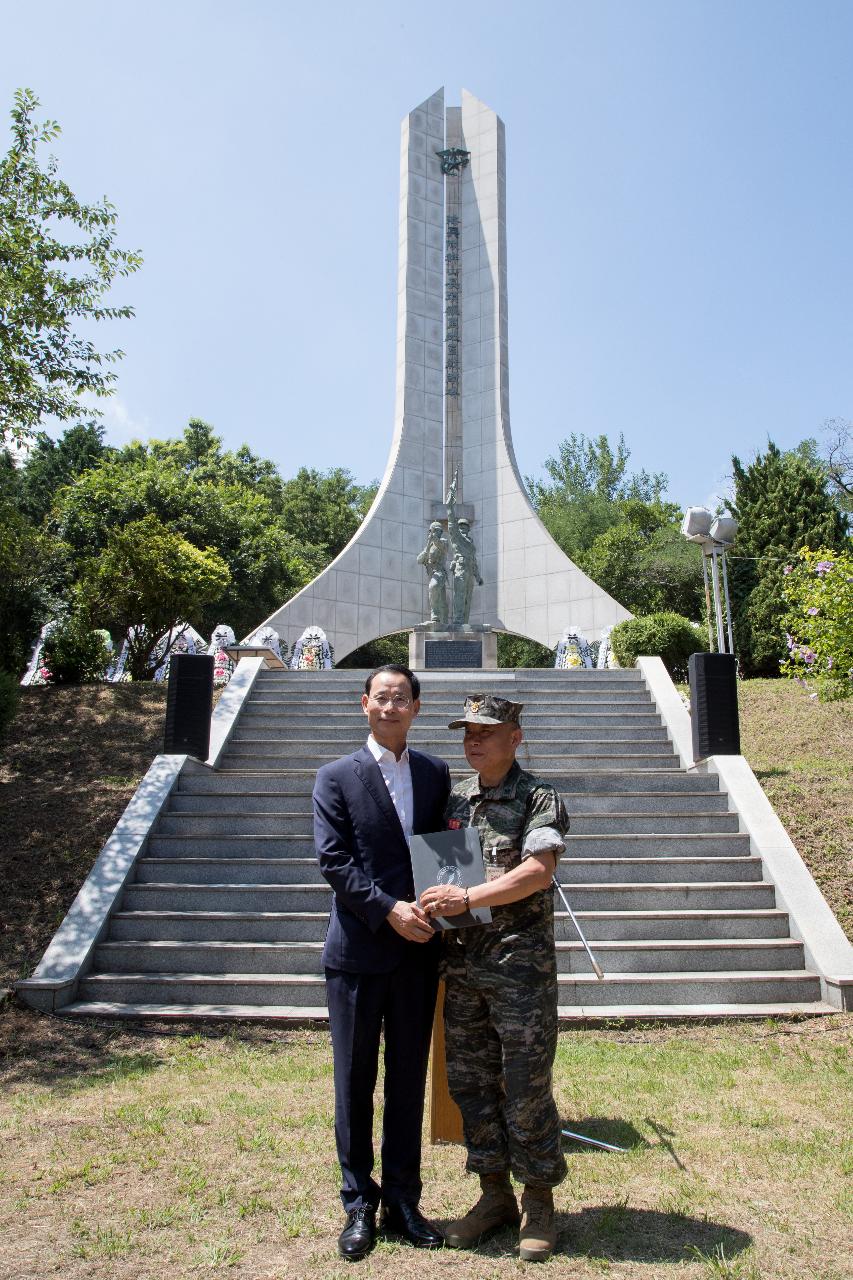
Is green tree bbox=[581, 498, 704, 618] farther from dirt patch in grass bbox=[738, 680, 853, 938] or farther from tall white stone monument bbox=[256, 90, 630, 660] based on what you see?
dirt patch in grass bbox=[738, 680, 853, 938]

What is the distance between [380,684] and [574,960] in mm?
3302

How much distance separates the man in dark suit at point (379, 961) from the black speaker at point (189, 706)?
5034 mm

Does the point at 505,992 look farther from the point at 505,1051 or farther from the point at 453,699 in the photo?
the point at 453,699

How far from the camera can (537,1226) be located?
260cm

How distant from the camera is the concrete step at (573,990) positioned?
5355mm

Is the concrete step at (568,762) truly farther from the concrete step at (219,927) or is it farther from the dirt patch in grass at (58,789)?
the concrete step at (219,927)

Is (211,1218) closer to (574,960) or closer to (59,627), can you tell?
(574,960)

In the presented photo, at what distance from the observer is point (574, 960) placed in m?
5.64

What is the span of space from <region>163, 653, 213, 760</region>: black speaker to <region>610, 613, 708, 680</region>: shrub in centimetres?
854

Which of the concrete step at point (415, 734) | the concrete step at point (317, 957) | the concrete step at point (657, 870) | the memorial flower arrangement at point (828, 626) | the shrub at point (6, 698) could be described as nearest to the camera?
the concrete step at point (317, 957)

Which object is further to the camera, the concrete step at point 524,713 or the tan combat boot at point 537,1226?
the concrete step at point 524,713

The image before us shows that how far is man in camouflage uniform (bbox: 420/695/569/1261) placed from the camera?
2.63 meters

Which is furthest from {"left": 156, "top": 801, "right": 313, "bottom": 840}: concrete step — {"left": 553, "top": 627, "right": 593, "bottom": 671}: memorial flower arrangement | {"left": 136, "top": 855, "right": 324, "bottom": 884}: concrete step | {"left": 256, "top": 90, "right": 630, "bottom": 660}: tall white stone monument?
{"left": 256, "top": 90, "right": 630, "bottom": 660}: tall white stone monument

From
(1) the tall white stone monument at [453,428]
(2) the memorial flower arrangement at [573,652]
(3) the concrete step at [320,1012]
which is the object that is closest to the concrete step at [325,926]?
(3) the concrete step at [320,1012]
